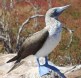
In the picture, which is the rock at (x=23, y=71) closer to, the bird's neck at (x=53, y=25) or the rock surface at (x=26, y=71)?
the rock surface at (x=26, y=71)

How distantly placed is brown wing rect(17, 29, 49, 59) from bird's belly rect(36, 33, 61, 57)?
56mm

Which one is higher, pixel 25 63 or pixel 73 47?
pixel 25 63

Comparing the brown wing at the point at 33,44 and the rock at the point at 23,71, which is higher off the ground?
the brown wing at the point at 33,44

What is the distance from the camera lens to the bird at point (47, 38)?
13.0 feet

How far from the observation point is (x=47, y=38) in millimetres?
4078

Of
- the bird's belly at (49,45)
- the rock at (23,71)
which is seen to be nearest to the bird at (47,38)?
the bird's belly at (49,45)

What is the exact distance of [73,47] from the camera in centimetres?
1098

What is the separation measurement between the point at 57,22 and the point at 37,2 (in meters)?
15.4

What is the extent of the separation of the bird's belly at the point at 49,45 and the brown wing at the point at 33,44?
0.06m

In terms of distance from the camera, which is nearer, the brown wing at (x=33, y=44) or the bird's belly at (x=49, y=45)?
the bird's belly at (x=49, y=45)

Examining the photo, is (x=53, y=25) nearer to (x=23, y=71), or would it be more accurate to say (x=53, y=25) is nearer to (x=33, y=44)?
(x=33, y=44)

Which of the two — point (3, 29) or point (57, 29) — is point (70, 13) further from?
point (57, 29)

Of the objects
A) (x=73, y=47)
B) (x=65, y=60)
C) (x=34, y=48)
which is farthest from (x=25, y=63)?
(x=73, y=47)

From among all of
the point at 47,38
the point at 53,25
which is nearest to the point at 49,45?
the point at 47,38
